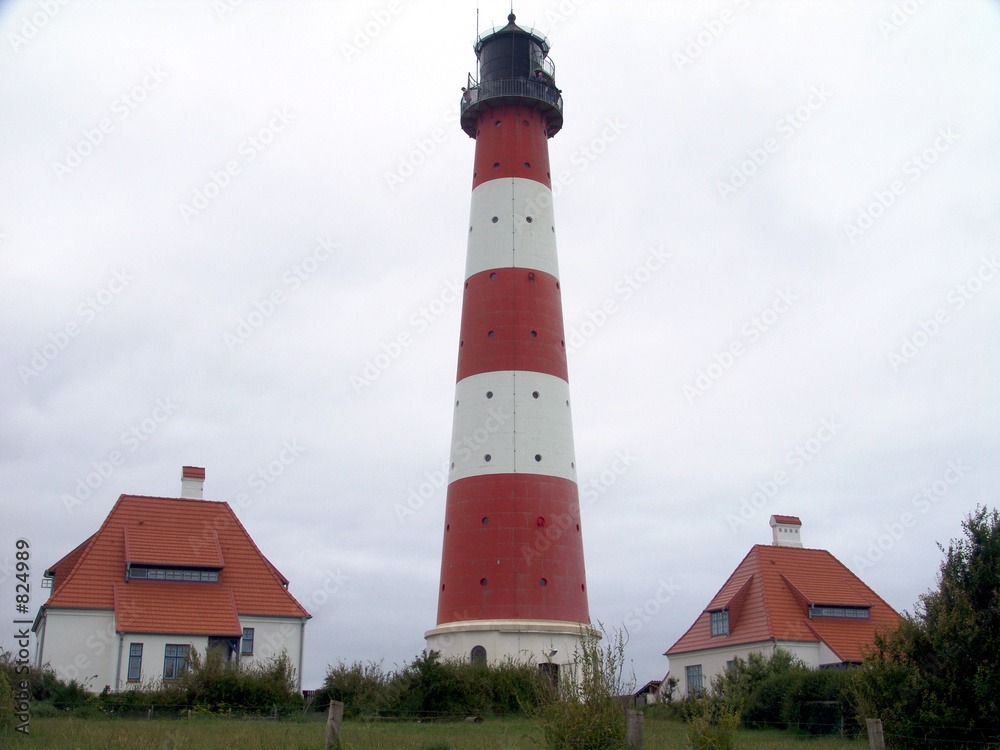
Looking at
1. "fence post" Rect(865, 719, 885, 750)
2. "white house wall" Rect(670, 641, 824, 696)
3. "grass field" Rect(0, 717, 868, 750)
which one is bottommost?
"grass field" Rect(0, 717, 868, 750)

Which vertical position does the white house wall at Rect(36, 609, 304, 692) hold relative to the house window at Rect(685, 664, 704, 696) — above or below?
above

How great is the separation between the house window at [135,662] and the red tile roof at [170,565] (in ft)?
1.79

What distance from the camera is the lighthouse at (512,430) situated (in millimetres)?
27875

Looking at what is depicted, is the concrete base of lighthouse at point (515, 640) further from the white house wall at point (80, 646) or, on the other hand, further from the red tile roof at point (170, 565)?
the white house wall at point (80, 646)

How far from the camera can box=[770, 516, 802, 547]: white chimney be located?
37.5 metres

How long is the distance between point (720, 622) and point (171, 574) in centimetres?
1918

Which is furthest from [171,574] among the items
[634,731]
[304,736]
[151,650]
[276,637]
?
[634,731]

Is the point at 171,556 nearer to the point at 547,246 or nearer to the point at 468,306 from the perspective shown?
the point at 468,306

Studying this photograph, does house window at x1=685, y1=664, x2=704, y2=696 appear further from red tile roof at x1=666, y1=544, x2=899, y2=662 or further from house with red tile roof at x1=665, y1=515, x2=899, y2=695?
red tile roof at x1=666, y1=544, x2=899, y2=662

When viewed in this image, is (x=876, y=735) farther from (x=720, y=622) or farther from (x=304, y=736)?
(x=720, y=622)

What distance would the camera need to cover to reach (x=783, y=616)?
32.1 metres

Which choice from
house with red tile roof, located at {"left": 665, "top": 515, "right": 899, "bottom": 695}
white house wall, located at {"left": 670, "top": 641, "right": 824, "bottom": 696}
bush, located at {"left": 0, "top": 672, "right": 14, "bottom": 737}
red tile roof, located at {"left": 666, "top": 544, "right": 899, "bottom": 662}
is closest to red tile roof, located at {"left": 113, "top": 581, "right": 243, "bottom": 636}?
bush, located at {"left": 0, "top": 672, "right": 14, "bottom": 737}

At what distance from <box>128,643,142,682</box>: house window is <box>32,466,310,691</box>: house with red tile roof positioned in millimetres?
28

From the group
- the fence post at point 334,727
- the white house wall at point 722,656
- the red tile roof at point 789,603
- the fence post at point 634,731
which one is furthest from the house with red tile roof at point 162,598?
the fence post at point 634,731
